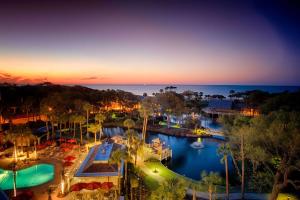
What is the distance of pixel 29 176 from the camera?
82.5ft

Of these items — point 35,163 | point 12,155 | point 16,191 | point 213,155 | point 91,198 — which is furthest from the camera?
point 213,155

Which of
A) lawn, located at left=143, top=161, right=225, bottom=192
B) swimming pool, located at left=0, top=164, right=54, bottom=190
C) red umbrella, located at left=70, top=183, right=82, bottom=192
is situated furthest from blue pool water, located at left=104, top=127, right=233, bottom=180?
swimming pool, located at left=0, top=164, right=54, bottom=190

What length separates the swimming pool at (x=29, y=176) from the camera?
906 inches

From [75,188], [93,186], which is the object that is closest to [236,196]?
[93,186]

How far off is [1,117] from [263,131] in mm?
53832

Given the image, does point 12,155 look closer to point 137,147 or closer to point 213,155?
point 137,147

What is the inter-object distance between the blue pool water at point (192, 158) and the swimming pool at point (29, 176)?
16.9m

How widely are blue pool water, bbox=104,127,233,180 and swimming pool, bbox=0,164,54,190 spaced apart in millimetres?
16892

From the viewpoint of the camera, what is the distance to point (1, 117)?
167 ft

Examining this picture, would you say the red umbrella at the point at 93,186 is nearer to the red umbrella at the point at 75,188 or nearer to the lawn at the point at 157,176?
the red umbrella at the point at 75,188

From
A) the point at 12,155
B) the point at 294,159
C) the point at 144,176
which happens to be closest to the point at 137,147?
the point at 144,176

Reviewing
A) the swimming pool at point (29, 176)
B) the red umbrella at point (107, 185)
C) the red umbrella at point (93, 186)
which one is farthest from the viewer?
the swimming pool at point (29, 176)

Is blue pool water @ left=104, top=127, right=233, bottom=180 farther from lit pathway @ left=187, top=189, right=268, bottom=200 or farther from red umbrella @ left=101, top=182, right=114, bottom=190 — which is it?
red umbrella @ left=101, top=182, right=114, bottom=190

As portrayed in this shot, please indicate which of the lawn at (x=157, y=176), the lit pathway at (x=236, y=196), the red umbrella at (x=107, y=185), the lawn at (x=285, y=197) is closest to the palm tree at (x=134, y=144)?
the lawn at (x=157, y=176)
